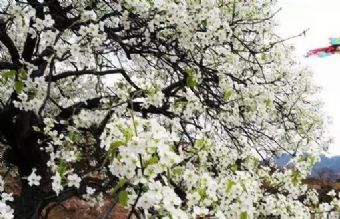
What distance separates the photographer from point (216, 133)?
10117 millimetres

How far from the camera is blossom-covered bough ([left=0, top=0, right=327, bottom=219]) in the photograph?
4.08 metres

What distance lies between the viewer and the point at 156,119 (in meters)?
6.41

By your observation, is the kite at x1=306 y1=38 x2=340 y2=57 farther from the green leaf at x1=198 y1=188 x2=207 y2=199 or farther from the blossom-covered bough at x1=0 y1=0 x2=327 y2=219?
the green leaf at x1=198 y1=188 x2=207 y2=199

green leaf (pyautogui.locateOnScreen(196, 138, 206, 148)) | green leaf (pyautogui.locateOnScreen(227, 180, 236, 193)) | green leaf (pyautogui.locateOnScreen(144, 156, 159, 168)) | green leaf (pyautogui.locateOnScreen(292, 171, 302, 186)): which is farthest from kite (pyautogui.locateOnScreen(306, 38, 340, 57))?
green leaf (pyautogui.locateOnScreen(144, 156, 159, 168))

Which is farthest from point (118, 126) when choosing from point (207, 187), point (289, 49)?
point (289, 49)

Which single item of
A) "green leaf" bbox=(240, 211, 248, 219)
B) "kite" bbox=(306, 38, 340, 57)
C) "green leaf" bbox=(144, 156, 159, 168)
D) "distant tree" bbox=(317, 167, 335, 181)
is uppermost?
"distant tree" bbox=(317, 167, 335, 181)

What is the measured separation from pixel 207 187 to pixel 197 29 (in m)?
3.61

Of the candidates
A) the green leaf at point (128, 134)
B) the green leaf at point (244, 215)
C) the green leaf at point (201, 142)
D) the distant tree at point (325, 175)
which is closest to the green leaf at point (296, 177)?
the green leaf at point (201, 142)

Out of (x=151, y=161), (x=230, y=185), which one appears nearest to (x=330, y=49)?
(x=230, y=185)

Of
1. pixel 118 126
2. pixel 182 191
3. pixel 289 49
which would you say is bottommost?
pixel 118 126

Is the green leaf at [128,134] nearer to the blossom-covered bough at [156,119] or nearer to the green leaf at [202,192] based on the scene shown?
the blossom-covered bough at [156,119]

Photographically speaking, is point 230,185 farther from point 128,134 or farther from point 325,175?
point 325,175

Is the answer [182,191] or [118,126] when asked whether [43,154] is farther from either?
[118,126]

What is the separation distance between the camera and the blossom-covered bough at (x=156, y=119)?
408 centimetres
